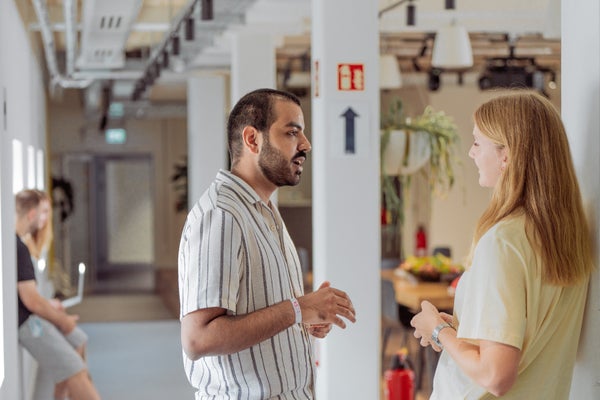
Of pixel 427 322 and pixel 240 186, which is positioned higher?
pixel 240 186

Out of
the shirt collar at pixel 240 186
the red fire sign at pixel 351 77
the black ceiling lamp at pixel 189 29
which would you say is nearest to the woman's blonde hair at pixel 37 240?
the black ceiling lamp at pixel 189 29

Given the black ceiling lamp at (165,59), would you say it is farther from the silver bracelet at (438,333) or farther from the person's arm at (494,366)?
the person's arm at (494,366)

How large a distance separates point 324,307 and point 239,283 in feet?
0.73

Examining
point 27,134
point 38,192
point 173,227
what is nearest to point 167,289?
point 173,227

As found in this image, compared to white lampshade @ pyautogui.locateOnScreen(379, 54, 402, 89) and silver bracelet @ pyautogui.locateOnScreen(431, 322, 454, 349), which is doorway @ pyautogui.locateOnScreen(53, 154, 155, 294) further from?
silver bracelet @ pyautogui.locateOnScreen(431, 322, 454, 349)

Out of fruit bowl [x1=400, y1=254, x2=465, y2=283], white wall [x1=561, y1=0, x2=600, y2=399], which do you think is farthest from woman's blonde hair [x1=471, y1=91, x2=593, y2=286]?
fruit bowl [x1=400, y1=254, x2=465, y2=283]

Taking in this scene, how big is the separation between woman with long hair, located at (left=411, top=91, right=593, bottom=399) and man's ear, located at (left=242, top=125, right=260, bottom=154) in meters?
0.59

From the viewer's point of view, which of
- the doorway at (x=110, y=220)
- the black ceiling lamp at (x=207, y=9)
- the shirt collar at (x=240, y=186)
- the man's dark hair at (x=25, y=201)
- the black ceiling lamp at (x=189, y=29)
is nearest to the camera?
the shirt collar at (x=240, y=186)

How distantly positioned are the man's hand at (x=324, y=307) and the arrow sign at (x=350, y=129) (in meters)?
2.60

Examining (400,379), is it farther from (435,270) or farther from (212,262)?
(212,262)

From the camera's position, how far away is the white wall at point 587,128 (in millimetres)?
2346

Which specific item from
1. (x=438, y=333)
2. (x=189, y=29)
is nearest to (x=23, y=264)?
(x=189, y=29)

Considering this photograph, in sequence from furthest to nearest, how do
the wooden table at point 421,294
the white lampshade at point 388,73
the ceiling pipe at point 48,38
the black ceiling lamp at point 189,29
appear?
the white lampshade at point 388,73
the ceiling pipe at point 48,38
the wooden table at point 421,294
the black ceiling lamp at point 189,29

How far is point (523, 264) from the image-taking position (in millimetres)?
2164
